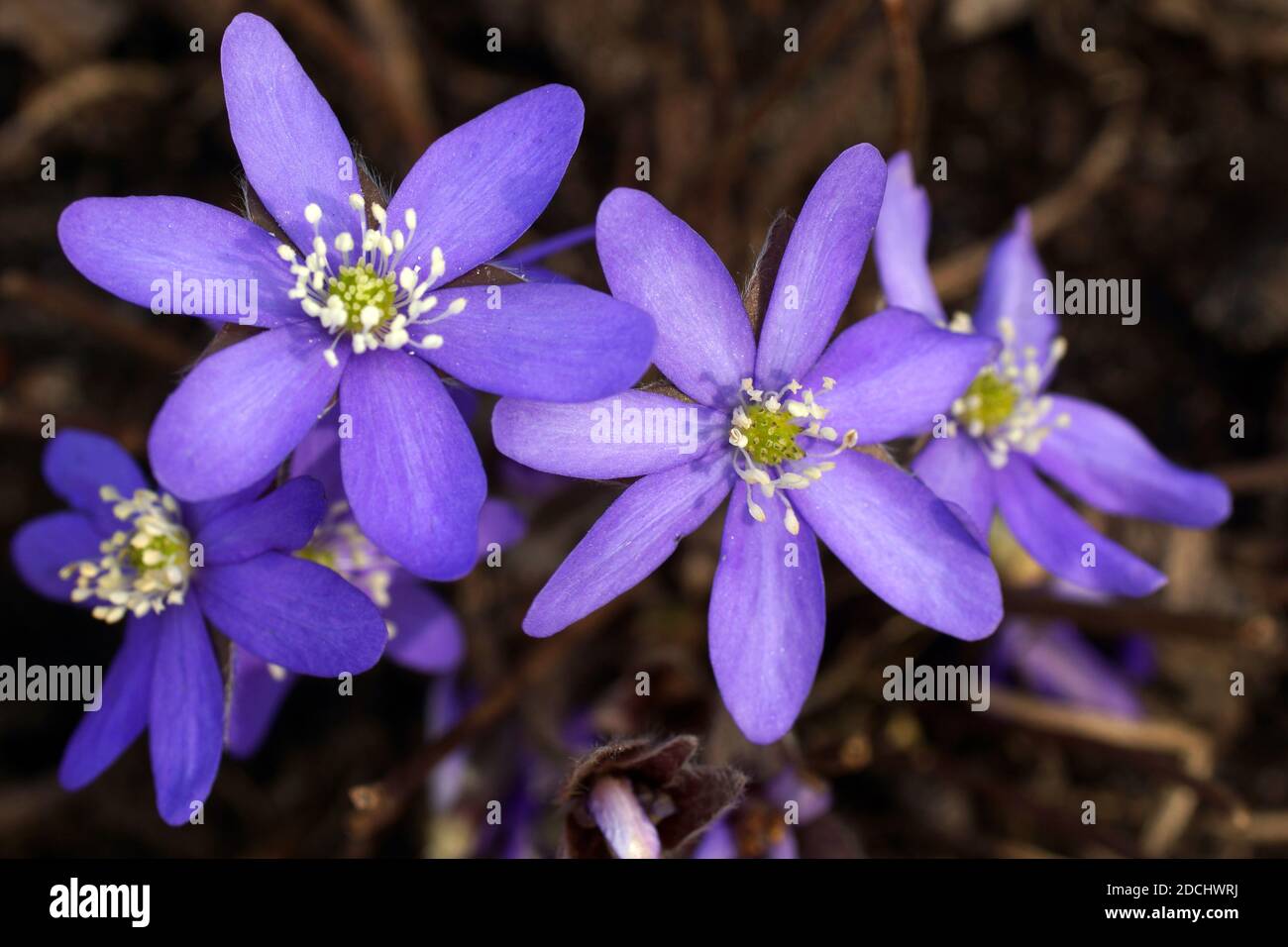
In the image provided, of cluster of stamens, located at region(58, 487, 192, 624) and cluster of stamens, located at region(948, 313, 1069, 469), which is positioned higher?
cluster of stamens, located at region(948, 313, 1069, 469)

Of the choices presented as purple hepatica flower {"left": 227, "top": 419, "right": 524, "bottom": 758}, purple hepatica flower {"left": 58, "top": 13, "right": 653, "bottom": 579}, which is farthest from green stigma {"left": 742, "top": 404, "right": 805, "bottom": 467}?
purple hepatica flower {"left": 227, "top": 419, "right": 524, "bottom": 758}

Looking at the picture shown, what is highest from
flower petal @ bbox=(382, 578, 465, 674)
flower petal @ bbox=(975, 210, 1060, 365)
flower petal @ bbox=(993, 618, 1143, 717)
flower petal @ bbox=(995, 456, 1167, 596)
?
flower petal @ bbox=(975, 210, 1060, 365)

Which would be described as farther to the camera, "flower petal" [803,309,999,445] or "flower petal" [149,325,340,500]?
"flower petal" [803,309,999,445]

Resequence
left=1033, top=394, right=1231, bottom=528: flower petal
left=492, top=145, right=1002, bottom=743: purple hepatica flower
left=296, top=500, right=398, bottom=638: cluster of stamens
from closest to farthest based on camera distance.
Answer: left=492, top=145, right=1002, bottom=743: purple hepatica flower
left=296, top=500, right=398, bottom=638: cluster of stamens
left=1033, top=394, right=1231, bottom=528: flower petal

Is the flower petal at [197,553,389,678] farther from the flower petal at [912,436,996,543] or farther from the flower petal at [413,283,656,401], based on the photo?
the flower petal at [912,436,996,543]

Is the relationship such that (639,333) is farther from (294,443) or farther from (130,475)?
(130,475)

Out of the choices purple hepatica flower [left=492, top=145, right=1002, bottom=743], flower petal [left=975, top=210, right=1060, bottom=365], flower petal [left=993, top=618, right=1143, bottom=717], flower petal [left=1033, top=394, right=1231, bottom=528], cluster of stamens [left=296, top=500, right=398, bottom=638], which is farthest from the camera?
flower petal [left=993, top=618, right=1143, bottom=717]

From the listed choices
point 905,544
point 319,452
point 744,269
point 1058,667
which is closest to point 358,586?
point 319,452

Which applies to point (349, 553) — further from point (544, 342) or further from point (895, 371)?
point (895, 371)
